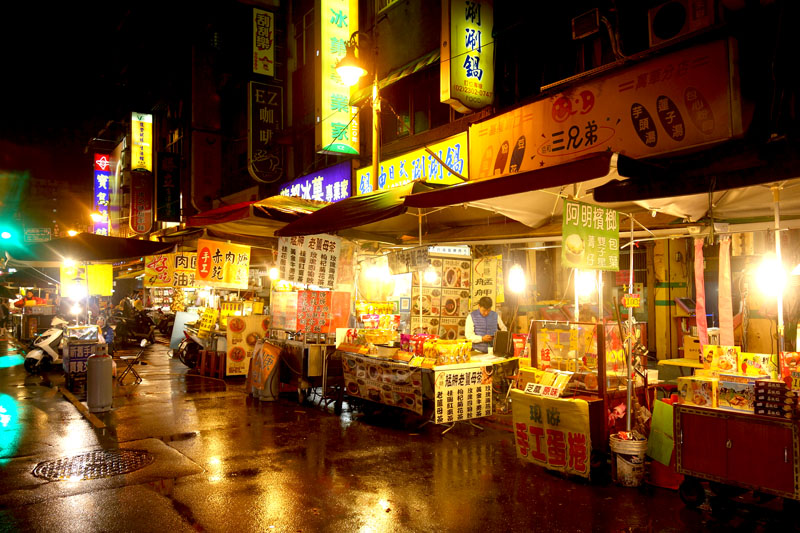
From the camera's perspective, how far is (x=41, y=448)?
7.64m

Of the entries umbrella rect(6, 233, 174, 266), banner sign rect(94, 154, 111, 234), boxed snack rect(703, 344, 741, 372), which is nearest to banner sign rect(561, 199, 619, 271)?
boxed snack rect(703, 344, 741, 372)

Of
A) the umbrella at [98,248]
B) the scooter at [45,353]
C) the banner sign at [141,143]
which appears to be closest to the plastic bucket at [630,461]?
the umbrella at [98,248]

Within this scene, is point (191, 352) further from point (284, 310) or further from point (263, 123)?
point (263, 123)

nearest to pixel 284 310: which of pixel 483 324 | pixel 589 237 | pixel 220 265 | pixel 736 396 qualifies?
pixel 220 265

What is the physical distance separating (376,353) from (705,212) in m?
5.68

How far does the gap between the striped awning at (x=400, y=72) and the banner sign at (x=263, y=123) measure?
5555mm

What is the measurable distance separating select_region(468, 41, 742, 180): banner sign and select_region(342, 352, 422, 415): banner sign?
11.9 ft

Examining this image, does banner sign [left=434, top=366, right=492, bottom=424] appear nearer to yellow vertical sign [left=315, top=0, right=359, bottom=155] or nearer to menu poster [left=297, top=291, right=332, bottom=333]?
menu poster [left=297, top=291, right=332, bottom=333]

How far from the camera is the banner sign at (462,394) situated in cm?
835

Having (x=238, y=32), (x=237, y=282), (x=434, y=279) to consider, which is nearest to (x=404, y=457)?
(x=434, y=279)

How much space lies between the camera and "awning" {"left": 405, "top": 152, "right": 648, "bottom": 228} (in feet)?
17.2

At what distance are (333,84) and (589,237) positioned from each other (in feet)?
36.8

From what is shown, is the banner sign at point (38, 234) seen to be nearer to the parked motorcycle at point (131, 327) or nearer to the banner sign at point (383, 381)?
the parked motorcycle at point (131, 327)

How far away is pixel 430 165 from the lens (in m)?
12.6
